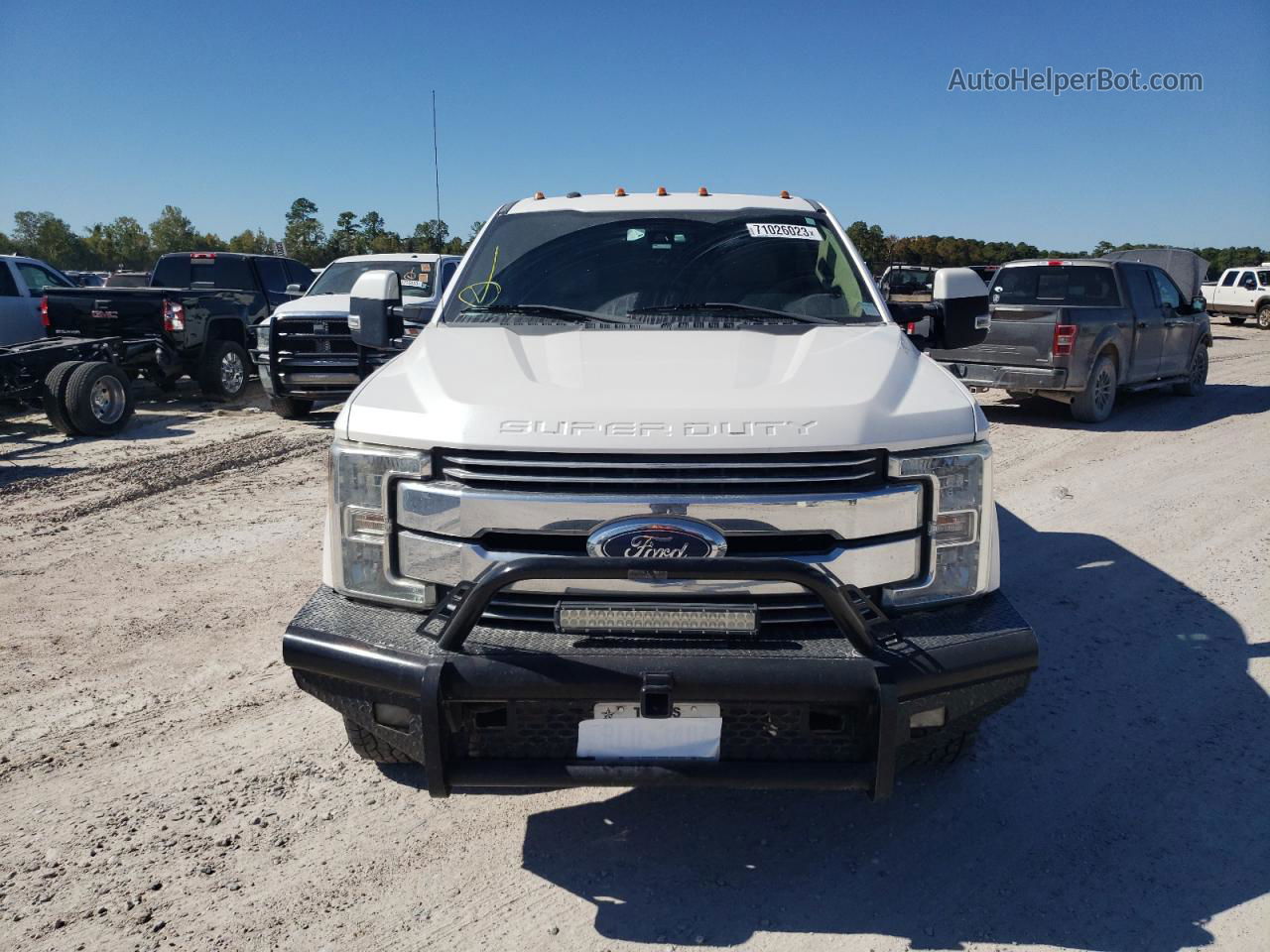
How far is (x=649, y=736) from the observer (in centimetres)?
250

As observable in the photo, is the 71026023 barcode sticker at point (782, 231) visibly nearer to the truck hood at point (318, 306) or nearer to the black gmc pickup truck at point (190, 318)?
the truck hood at point (318, 306)

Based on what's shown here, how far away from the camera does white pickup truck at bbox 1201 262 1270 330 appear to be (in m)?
27.3

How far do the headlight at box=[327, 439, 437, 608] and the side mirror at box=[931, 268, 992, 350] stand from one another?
96.0 inches

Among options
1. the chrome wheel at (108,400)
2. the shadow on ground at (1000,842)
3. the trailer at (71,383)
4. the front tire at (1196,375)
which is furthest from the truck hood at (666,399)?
the front tire at (1196,375)

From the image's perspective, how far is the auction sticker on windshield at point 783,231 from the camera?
4.27 m

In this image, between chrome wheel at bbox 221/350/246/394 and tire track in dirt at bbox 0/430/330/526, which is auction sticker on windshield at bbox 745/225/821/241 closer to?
tire track in dirt at bbox 0/430/330/526

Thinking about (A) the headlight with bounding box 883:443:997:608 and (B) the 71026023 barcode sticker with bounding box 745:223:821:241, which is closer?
(A) the headlight with bounding box 883:443:997:608

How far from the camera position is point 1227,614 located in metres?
5.02

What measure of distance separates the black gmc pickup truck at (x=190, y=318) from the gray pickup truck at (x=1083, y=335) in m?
8.62

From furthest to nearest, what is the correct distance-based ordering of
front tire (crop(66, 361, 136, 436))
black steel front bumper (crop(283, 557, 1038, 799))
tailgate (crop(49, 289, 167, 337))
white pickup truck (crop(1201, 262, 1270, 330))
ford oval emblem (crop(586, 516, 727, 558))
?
white pickup truck (crop(1201, 262, 1270, 330)), tailgate (crop(49, 289, 167, 337)), front tire (crop(66, 361, 136, 436)), ford oval emblem (crop(586, 516, 727, 558)), black steel front bumper (crop(283, 557, 1038, 799))

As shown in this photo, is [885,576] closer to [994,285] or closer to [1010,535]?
[1010,535]

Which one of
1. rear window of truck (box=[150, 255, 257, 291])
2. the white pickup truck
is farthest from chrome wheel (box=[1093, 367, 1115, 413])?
the white pickup truck

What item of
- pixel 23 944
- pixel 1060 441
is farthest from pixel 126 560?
pixel 1060 441

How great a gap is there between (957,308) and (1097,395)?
7.83 m
